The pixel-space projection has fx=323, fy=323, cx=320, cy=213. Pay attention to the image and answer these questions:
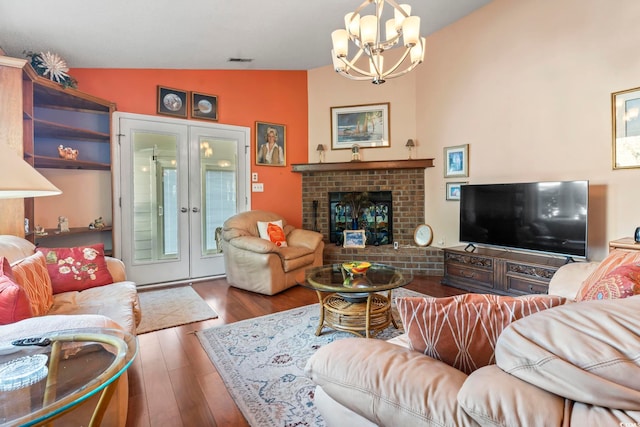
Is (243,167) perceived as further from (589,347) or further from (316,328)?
(589,347)

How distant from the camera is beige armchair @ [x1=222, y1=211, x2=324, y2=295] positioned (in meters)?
3.47

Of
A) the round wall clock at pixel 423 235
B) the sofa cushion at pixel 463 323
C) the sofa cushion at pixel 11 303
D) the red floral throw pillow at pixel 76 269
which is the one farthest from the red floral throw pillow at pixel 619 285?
the round wall clock at pixel 423 235

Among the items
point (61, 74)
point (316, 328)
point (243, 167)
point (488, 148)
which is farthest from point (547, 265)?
point (61, 74)

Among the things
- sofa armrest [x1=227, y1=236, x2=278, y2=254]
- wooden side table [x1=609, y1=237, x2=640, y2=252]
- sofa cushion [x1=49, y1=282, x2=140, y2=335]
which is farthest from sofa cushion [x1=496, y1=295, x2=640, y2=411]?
sofa armrest [x1=227, y1=236, x2=278, y2=254]

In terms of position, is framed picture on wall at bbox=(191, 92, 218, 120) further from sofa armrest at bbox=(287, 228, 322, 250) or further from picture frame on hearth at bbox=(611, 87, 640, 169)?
picture frame on hearth at bbox=(611, 87, 640, 169)

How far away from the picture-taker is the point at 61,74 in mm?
3092

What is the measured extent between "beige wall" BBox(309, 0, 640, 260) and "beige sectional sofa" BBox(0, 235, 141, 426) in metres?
→ 3.78

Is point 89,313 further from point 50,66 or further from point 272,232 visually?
point 50,66

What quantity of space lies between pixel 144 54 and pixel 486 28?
394 cm

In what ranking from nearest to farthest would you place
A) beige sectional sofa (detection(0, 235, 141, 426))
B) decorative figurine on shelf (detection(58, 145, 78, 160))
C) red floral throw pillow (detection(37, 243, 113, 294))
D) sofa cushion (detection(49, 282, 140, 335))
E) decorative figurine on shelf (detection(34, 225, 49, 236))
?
beige sectional sofa (detection(0, 235, 141, 426)) → sofa cushion (detection(49, 282, 140, 335)) → red floral throw pillow (detection(37, 243, 113, 294)) → decorative figurine on shelf (detection(34, 225, 49, 236)) → decorative figurine on shelf (detection(58, 145, 78, 160))

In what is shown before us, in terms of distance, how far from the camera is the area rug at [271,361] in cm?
160

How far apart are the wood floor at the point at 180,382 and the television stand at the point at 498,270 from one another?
203cm

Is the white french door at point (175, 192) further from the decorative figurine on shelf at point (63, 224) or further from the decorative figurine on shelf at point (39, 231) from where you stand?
the decorative figurine on shelf at point (39, 231)

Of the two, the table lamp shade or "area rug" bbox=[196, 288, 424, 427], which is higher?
the table lamp shade
